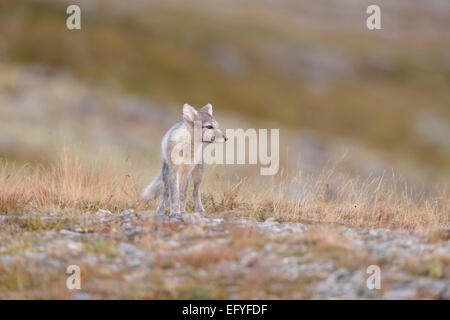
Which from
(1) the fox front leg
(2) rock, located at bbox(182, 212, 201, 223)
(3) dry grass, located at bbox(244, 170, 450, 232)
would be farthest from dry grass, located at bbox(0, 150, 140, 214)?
(3) dry grass, located at bbox(244, 170, 450, 232)

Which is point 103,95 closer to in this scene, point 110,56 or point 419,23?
point 110,56

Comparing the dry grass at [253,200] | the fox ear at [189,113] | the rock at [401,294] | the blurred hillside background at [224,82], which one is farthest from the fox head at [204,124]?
the blurred hillside background at [224,82]

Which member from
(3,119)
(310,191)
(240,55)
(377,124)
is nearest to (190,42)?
(240,55)

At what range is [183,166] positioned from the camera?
11258 millimetres

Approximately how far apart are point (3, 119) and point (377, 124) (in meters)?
63.5

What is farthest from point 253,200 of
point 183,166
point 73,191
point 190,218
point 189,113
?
point 73,191

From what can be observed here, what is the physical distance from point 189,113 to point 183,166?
1.23m

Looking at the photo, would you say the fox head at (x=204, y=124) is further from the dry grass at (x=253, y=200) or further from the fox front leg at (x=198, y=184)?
the dry grass at (x=253, y=200)

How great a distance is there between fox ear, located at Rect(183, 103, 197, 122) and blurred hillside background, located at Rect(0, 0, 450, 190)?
22133 millimetres

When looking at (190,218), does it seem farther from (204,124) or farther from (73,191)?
(73,191)

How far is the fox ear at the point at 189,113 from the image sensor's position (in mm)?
11065

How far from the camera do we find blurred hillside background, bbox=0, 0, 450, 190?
47.2 metres

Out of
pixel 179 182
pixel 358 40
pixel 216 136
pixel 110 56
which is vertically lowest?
pixel 179 182

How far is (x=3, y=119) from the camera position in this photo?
126ft
